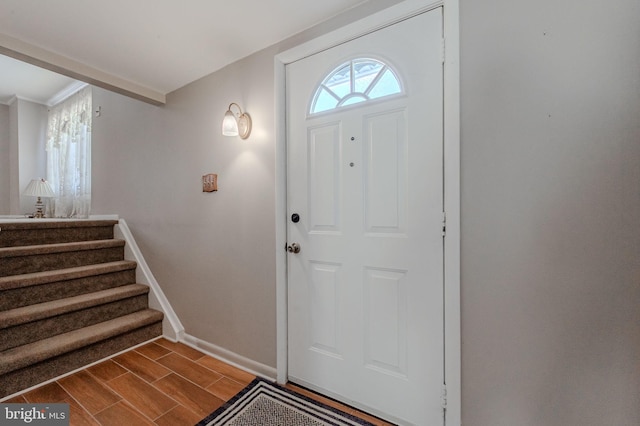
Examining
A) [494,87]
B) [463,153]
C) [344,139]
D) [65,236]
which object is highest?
[494,87]

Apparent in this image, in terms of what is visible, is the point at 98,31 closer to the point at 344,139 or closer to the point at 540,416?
the point at 344,139

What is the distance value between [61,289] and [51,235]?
0.59 metres

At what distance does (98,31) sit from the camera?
1583 millimetres

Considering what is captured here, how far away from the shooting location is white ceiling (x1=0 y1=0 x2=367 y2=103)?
55.4 inches

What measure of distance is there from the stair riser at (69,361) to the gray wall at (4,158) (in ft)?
11.8

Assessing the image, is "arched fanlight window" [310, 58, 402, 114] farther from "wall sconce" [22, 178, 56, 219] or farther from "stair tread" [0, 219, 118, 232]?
"wall sconce" [22, 178, 56, 219]

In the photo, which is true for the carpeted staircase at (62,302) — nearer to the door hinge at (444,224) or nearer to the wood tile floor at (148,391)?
the wood tile floor at (148,391)

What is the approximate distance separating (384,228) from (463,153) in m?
0.50

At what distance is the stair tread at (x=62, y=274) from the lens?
1.86 m

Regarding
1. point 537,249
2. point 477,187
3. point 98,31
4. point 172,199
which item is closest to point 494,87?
point 477,187

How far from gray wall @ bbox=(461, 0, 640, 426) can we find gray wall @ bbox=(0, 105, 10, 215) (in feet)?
19.3

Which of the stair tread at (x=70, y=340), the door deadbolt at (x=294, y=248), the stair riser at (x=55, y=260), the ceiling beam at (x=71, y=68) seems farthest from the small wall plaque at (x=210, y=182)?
the stair riser at (x=55, y=260)

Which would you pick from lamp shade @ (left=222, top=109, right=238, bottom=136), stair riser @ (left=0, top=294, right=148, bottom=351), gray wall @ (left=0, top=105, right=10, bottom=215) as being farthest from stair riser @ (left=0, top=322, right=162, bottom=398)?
gray wall @ (left=0, top=105, right=10, bottom=215)

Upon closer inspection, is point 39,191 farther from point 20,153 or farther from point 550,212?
point 550,212
